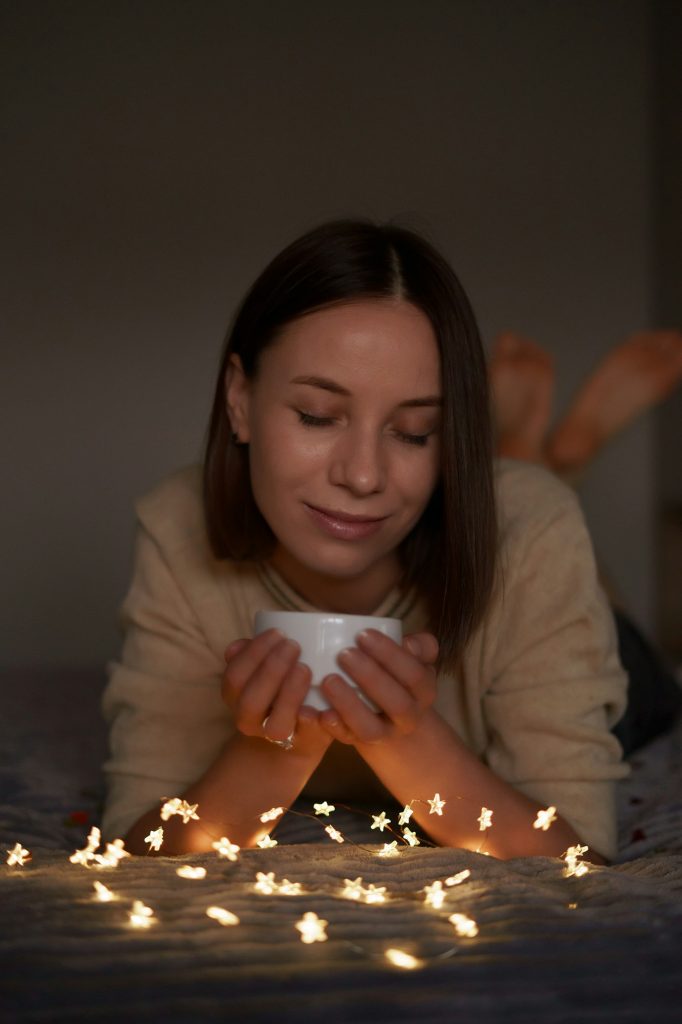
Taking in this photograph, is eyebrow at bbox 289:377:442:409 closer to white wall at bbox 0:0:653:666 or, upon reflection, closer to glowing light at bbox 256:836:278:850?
glowing light at bbox 256:836:278:850

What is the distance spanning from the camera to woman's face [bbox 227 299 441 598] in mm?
1210

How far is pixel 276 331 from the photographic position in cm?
129

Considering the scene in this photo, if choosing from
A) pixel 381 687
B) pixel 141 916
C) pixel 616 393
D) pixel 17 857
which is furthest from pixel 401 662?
pixel 616 393

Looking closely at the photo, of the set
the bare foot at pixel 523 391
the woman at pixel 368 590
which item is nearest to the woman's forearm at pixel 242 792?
the woman at pixel 368 590

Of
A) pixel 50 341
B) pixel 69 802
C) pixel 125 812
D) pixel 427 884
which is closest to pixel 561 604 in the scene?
pixel 427 884

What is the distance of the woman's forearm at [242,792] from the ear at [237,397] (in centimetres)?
39

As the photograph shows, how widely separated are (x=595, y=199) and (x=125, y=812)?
9.40ft

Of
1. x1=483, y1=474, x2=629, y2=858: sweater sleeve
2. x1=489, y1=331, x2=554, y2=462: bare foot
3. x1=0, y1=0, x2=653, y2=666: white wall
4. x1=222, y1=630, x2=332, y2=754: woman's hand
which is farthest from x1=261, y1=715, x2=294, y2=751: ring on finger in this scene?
x1=0, y1=0, x2=653, y2=666: white wall

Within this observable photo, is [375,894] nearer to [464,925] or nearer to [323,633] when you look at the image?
[464,925]

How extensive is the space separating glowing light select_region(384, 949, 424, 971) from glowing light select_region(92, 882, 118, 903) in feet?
0.85

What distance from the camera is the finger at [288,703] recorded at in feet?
3.45

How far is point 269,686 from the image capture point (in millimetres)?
1062

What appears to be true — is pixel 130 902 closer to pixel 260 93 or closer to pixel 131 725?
pixel 131 725

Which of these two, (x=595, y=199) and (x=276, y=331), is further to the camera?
(x=595, y=199)
